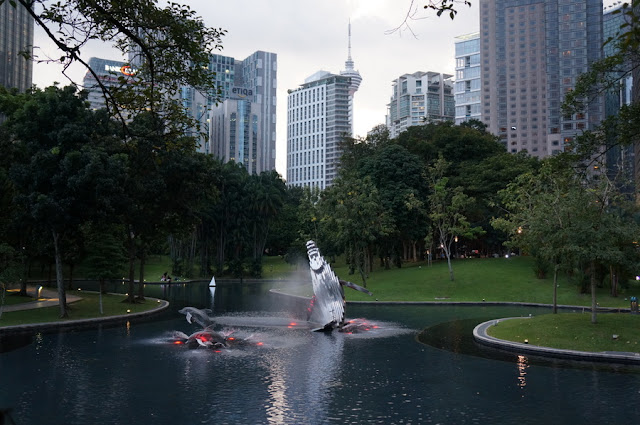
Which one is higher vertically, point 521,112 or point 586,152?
point 521,112

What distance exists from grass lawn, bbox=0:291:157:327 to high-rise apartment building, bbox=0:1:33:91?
56.6 metres

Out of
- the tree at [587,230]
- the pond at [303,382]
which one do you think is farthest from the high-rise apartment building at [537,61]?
the pond at [303,382]

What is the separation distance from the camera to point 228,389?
696 inches

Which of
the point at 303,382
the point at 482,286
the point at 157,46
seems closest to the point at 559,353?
the point at 303,382

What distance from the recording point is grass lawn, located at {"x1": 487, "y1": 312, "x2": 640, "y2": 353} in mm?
23547

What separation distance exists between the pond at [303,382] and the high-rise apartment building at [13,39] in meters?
74.9

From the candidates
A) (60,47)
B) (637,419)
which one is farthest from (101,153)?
(637,419)

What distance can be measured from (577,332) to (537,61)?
606 feet

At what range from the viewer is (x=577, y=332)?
987 inches

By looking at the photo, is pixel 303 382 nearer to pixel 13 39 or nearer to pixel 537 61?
pixel 13 39

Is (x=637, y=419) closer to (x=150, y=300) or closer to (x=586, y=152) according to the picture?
(x=586, y=152)

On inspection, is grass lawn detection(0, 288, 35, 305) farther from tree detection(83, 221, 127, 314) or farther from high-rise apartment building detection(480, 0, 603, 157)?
high-rise apartment building detection(480, 0, 603, 157)

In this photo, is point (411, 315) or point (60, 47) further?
A: point (411, 315)

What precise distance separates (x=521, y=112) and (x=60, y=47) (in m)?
200
